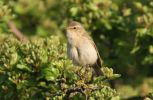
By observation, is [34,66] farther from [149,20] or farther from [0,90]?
[149,20]

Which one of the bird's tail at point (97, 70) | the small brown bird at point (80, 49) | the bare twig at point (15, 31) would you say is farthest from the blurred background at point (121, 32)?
the bird's tail at point (97, 70)

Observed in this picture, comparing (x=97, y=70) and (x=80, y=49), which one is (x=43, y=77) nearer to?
(x=97, y=70)

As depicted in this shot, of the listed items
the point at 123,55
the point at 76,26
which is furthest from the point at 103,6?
the point at 76,26

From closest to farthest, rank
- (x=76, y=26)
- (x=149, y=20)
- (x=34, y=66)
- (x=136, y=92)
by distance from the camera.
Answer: (x=34, y=66), (x=76, y=26), (x=149, y=20), (x=136, y=92)

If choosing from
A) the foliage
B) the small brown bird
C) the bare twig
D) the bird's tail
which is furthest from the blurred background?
the foliage

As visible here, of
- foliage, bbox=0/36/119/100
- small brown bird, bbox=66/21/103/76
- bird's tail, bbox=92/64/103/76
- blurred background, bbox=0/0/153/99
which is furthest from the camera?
blurred background, bbox=0/0/153/99

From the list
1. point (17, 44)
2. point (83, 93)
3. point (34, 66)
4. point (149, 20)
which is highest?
point (149, 20)

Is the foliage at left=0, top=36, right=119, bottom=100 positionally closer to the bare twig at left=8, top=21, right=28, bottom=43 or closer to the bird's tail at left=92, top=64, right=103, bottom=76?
the bird's tail at left=92, top=64, right=103, bottom=76
